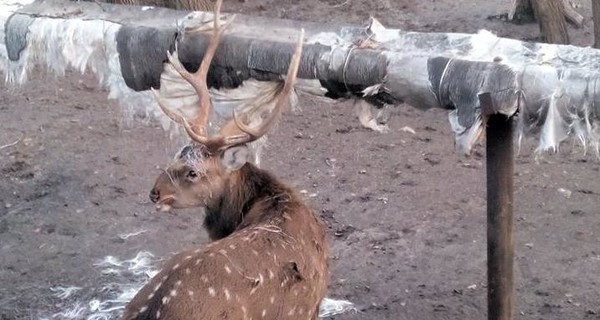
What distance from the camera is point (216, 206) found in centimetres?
466

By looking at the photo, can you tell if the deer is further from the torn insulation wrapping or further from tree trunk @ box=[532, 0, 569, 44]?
tree trunk @ box=[532, 0, 569, 44]

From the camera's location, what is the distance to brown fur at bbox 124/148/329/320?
11.9ft

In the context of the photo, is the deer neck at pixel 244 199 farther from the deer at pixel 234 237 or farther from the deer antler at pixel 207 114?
the deer antler at pixel 207 114

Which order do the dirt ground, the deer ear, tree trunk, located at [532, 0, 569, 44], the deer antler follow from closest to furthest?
the deer antler, the deer ear, the dirt ground, tree trunk, located at [532, 0, 569, 44]

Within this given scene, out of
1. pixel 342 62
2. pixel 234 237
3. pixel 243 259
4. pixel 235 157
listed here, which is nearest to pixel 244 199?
pixel 235 157

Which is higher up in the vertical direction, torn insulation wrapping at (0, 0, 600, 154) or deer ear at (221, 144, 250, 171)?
torn insulation wrapping at (0, 0, 600, 154)

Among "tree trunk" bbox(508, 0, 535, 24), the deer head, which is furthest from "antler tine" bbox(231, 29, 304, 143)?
"tree trunk" bbox(508, 0, 535, 24)

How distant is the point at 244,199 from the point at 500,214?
47.7 inches

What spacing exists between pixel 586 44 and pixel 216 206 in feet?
14.9

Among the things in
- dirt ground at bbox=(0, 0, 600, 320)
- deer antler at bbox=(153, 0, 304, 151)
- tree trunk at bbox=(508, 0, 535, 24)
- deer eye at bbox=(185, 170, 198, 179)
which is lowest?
dirt ground at bbox=(0, 0, 600, 320)

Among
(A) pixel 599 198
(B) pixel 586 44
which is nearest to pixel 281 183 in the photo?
(A) pixel 599 198

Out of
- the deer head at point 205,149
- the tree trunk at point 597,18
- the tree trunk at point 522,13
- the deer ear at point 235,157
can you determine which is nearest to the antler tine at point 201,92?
the deer head at point 205,149

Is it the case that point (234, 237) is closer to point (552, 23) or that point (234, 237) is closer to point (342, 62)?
point (342, 62)

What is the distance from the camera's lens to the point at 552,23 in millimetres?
7648
